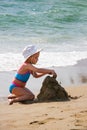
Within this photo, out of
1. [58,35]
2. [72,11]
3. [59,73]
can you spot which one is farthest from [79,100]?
[72,11]

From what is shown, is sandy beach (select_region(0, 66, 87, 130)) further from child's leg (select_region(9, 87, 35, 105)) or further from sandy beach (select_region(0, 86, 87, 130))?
child's leg (select_region(9, 87, 35, 105))

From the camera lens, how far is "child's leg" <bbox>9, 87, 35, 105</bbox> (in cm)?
644

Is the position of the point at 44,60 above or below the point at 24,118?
below

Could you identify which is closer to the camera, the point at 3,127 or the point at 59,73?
the point at 3,127

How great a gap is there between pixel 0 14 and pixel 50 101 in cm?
1200

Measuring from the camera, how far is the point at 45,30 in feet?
49.7

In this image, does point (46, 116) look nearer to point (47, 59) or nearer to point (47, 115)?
point (47, 115)

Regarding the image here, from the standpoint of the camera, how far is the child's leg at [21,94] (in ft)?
21.1

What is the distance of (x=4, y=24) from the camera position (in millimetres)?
15914

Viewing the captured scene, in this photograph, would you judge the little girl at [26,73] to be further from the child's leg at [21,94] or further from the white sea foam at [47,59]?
the white sea foam at [47,59]

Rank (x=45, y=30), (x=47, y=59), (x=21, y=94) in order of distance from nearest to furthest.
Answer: (x=21, y=94), (x=47, y=59), (x=45, y=30)

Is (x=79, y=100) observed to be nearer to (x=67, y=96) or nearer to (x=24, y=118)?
(x=67, y=96)

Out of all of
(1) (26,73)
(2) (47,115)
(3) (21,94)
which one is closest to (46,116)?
(2) (47,115)

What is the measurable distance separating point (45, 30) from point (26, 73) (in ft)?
28.4
